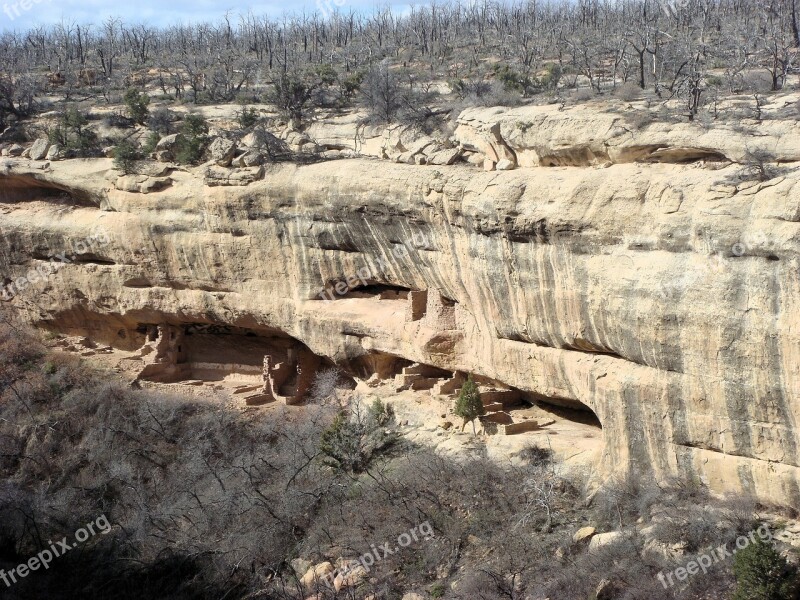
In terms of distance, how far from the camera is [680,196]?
14078mm

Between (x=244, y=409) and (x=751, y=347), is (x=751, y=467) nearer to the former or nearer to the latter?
(x=751, y=347)

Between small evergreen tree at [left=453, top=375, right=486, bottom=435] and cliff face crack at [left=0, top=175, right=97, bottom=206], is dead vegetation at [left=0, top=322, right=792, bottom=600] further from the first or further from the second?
cliff face crack at [left=0, top=175, right=97, bottom=206]

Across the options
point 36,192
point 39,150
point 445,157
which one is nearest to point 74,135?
point 39,150

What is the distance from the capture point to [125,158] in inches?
909

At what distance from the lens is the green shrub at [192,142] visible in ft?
75.3

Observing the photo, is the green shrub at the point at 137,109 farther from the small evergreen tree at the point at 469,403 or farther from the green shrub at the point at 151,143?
the small evergreen tree at the point at 469,403

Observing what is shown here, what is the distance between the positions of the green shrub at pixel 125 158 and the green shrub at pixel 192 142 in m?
1.10

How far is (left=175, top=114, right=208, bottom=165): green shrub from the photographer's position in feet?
75.3

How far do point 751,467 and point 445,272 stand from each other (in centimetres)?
737

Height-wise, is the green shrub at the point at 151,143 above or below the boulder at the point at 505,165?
above
